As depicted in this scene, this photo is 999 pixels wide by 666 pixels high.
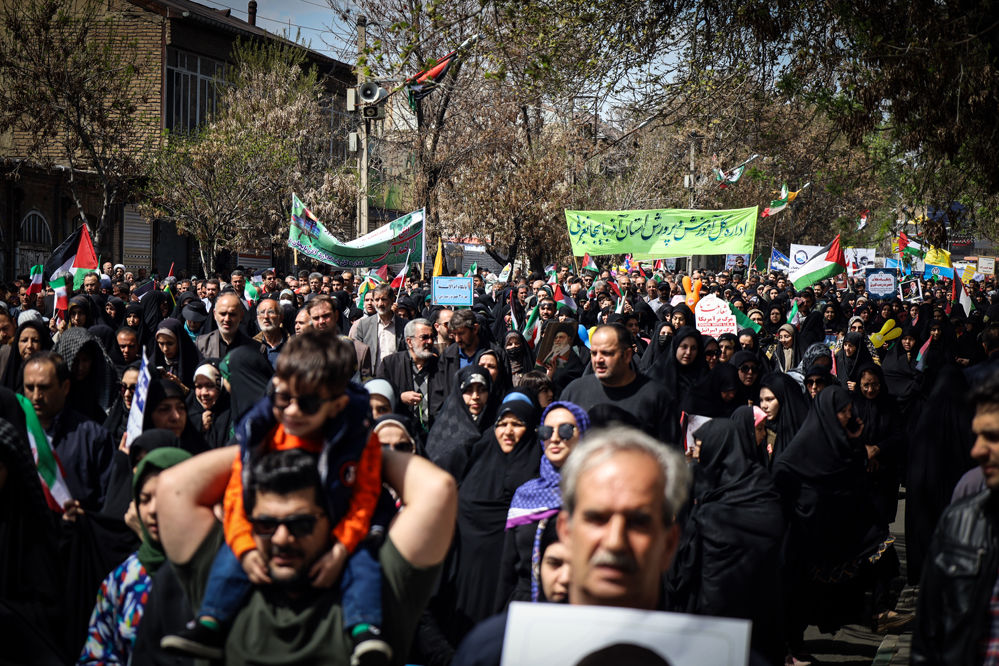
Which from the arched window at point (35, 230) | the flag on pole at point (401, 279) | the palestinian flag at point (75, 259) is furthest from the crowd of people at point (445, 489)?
the arched window at point (35, 230)

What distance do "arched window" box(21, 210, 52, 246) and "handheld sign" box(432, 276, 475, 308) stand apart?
17.9 m

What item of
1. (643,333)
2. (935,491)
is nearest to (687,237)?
(643,333)

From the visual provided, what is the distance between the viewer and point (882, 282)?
20578 mm

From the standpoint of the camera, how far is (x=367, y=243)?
13.6m

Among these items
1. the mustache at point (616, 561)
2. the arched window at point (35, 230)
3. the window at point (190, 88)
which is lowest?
the mustache at point (616, 561)

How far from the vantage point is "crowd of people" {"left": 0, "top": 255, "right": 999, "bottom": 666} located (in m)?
2.15

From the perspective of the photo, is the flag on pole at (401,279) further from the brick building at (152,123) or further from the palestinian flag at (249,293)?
the brick building at (152,123)

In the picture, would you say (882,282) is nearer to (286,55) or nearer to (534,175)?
(534,175)

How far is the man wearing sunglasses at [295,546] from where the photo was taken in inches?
84.6

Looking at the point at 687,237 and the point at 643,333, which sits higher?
the point at 687,237

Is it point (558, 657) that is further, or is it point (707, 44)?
point (707, 44)

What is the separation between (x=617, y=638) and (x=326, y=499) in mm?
714

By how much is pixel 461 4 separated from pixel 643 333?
5.47 m

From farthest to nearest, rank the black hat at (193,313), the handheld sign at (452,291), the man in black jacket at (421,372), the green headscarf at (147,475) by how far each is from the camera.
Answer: the handheld sign at (452,291), the black hat at (193,313), the man in black jacket at (421,372), the green headscarf at (147,475)
